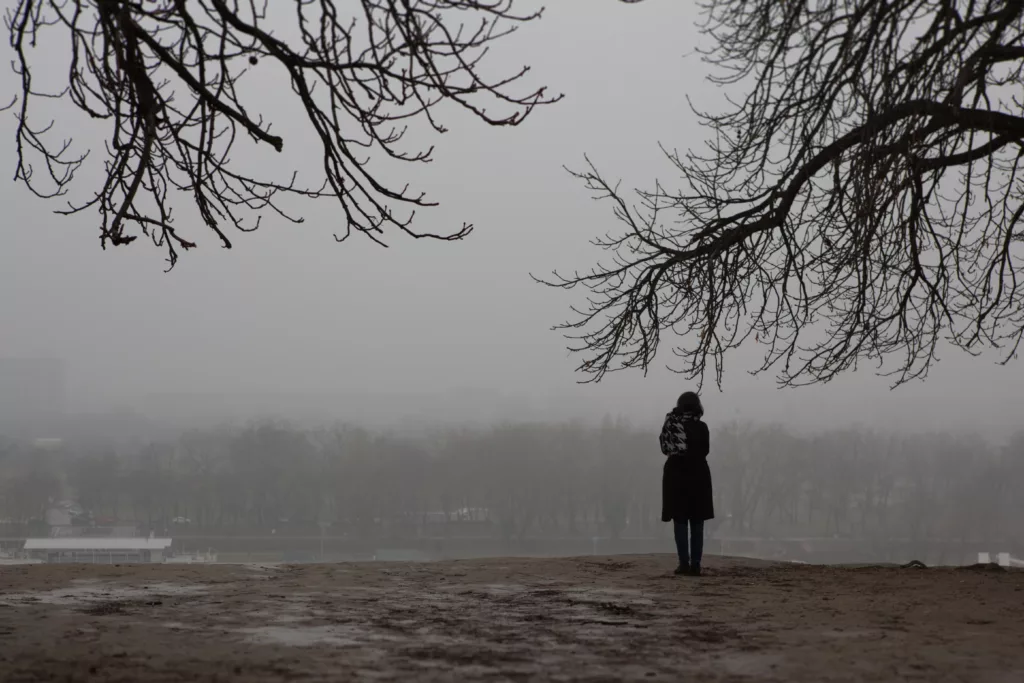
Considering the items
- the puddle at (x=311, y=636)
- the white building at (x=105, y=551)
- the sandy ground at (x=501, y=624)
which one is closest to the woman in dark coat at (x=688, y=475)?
the sandy ground at (x=501, y=624)

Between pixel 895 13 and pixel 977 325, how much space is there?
208 inches

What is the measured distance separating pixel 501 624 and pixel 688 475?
372cm

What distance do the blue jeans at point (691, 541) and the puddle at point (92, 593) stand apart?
4573 mm

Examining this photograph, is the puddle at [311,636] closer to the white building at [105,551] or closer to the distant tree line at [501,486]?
the white building at [105,551]

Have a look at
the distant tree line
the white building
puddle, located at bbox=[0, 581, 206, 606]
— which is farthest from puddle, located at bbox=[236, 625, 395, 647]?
the distant tree line

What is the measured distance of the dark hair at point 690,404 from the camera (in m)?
10.6

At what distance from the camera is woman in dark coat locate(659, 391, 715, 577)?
10.6 m

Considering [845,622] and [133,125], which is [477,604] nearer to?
[845,622]

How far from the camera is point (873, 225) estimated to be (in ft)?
33.1

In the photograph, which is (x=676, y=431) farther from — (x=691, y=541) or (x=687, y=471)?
(x=691, y=541)

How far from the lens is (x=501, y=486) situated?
128 ft

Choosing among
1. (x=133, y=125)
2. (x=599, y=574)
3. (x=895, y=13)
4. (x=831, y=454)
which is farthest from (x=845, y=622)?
(x=831, y=454)

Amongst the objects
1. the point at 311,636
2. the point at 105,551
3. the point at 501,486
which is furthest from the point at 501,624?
the point at 501,486

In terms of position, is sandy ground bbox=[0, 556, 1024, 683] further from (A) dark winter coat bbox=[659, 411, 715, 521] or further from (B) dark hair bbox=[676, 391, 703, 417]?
(B) dark hair bbox=[676, 391, 703, 417]
